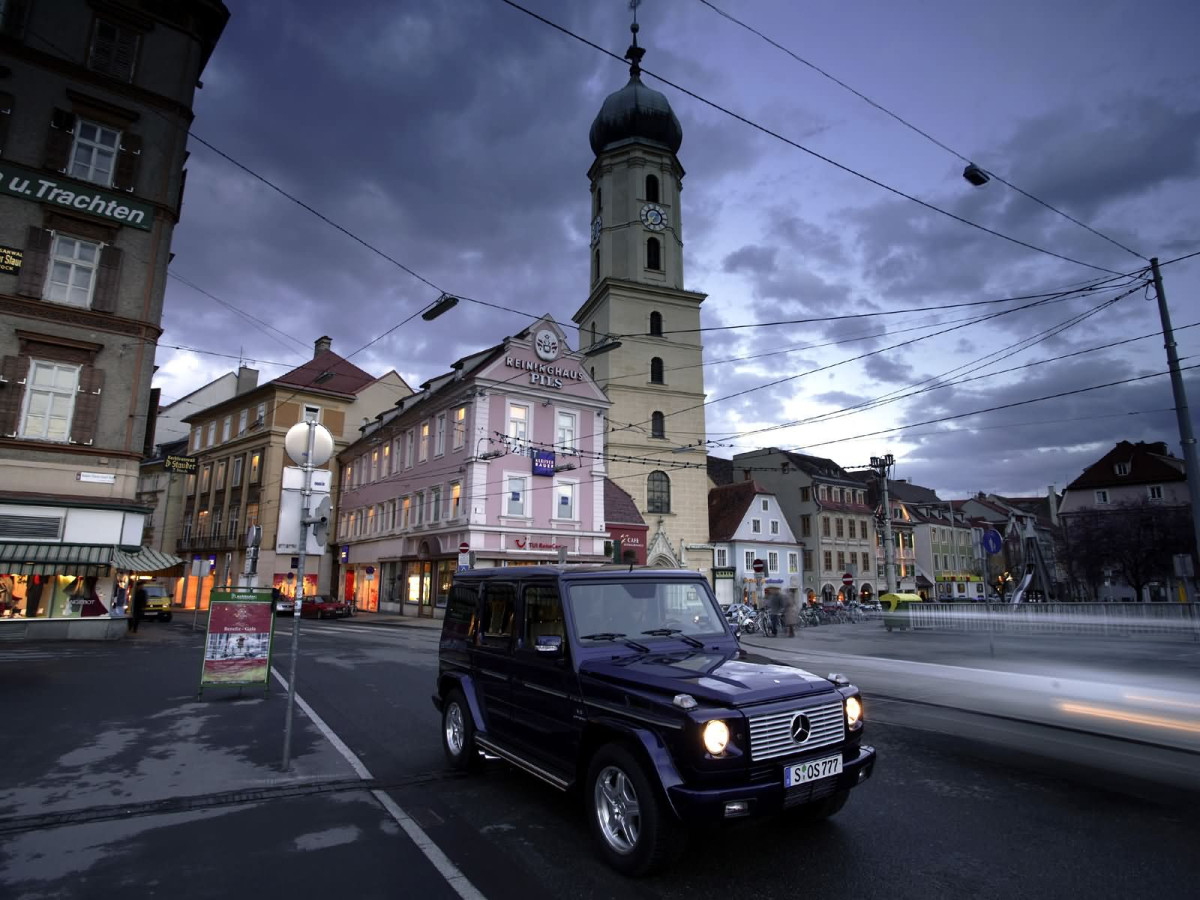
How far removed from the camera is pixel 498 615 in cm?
625

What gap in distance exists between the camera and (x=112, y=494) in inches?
807

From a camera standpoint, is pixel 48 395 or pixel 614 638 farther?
pixel 48 395

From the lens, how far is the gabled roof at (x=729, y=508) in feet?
170

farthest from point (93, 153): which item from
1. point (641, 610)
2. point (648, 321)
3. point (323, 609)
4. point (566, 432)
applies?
point (648, 321)

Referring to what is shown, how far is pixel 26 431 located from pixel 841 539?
55.6 metres

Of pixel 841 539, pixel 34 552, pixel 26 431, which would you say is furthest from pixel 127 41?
pixel 841 539

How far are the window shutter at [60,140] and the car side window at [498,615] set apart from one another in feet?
75.5

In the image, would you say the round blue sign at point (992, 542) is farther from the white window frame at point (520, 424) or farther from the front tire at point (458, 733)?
the white window frame at point (520, 424)

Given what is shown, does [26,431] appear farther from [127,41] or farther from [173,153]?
[127,41]

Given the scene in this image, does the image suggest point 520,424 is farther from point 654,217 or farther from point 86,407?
point 654,217

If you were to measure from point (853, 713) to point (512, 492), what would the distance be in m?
28.9

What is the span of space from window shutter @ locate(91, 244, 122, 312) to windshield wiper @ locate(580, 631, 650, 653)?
74.5 feet

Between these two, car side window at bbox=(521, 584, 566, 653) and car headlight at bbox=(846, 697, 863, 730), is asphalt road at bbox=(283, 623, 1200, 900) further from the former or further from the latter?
car side window at bbox=(521, 584, 566, 653)

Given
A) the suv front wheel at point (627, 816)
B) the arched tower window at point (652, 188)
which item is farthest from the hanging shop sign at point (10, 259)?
the arched tower window at point (652, 188)
